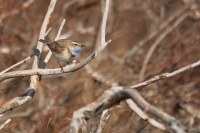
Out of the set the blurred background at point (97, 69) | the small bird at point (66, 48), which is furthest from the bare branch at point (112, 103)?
the blurred background at point (97, 69)

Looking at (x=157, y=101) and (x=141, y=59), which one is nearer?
(x=157, y=101)

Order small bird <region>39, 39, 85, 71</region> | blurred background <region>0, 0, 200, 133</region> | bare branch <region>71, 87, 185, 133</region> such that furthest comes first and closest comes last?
blurred background <region>0, 0, 200, 133</region>
small bird <region>39, 39, 85, 71</region>
bare branch <region>71, 87, 185, 133</region>

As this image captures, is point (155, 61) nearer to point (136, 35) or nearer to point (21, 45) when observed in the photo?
point (21, 45)

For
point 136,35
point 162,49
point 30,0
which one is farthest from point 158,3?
A: point 136,35

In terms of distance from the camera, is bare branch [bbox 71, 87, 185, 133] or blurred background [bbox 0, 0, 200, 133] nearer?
bare branch [bbox 71, 87, 185, 133]

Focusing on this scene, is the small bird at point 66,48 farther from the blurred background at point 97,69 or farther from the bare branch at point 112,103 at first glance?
Answer: the bare branch at point 112,103

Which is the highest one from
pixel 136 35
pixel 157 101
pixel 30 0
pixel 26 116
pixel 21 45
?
pixel 30 0

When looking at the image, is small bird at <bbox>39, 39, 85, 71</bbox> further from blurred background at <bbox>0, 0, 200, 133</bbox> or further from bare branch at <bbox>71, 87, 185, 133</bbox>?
bare branch at <bbox>71, 87, 185, 133</bbox>

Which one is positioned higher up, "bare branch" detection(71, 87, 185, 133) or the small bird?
"bare branch" detection(71, 87, 185, 133)

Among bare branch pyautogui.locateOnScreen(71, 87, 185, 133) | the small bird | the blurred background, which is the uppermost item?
bare branch pyautogui.locateOnScreen(71, 87, 185, 133)

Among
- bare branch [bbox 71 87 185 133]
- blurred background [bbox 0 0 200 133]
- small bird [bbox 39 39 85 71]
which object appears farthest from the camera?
blurred background [bbox 0 0 200 133]

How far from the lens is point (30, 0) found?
913 cm

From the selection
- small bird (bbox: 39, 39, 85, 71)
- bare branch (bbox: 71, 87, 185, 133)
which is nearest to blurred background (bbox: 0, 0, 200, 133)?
small bird (bbox: 39, 39, 85, 71)

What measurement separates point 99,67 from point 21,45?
1.59 metres
